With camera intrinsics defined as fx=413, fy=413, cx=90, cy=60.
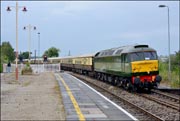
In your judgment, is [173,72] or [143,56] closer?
[143,56]

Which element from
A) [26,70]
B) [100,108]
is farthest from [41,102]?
[26,70]

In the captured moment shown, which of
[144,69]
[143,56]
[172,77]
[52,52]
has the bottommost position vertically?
[172,77]

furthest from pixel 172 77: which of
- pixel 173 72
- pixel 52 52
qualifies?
pixel 52 52

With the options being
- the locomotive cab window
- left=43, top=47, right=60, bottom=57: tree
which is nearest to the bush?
the locomotive cab window

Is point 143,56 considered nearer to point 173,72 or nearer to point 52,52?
point 173,72

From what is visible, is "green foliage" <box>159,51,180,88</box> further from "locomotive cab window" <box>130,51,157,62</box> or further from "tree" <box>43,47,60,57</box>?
"tree" <box>43,47,60,57</box>

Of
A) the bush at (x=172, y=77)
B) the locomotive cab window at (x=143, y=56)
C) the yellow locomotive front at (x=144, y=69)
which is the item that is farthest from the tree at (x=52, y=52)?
the yellow locomotive front at (x=144, y=69)

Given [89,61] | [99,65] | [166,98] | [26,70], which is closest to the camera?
[166,98]

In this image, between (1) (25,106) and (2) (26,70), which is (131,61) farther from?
(2) (26,70)

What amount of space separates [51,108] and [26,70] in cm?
4040

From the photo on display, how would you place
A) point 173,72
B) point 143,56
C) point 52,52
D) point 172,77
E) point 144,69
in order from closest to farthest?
point 144,69, point 143,56, point 172,77, point 173,72, point 52,52

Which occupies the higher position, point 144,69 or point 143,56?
point 143,56

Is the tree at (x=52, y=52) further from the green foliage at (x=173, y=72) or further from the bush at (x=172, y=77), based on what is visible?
the bush at (x=172, y=77)

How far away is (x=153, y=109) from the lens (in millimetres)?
18688
